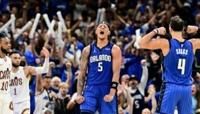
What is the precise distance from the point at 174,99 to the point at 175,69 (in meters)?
0.48

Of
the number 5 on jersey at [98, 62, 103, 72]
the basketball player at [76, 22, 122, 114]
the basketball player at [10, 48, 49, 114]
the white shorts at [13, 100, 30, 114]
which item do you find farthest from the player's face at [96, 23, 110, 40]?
the white shorts at [13, 100, 30, 114]

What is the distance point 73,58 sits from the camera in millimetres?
18719

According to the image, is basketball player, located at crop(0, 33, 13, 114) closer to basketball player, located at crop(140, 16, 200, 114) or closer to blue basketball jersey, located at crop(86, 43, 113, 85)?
blue basketball jersey, located at crop(86, 43, 113, 85)

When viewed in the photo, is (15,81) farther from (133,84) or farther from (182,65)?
(133,84)

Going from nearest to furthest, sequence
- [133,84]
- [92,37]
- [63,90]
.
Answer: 1. [63,90]
2. [133,84]
3. [92,37]

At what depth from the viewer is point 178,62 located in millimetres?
11859

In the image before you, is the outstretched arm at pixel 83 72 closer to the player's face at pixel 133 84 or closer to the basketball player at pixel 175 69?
the basketball player at pixel 175 69

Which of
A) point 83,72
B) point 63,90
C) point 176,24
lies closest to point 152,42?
point 176,24

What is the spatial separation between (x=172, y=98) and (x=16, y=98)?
3.22 meters

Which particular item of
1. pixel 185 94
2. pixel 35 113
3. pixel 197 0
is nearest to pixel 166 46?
pixel 185 94

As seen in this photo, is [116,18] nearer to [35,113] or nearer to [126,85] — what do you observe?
[126,85]

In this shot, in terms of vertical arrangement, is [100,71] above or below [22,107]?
above

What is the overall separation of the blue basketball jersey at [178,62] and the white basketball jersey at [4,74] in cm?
255

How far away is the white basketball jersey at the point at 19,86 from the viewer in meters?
13.4
